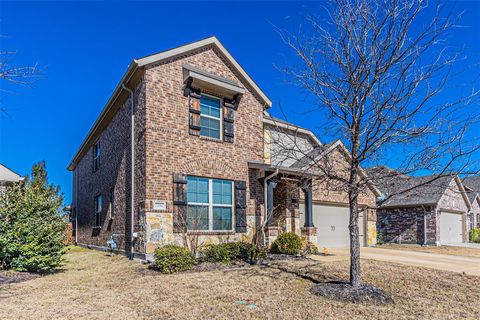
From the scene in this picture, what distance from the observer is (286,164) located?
1577 centimetres

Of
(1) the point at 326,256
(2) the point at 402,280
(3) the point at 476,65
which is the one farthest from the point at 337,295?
(1) the point at 326,256

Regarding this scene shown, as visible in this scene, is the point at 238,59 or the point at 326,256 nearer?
the point at 326,256

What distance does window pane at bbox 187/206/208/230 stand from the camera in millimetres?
11605

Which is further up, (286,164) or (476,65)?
(476,65)

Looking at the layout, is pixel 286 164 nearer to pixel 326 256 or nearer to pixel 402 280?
pixel 326 256

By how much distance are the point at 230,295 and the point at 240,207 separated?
6066 mm

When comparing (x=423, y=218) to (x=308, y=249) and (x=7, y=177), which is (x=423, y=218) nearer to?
(x=308, y=249)

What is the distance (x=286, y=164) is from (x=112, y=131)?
25.0 ft

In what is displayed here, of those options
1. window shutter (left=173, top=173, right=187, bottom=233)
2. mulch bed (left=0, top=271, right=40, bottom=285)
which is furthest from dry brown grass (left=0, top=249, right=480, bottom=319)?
window shutter (left=173, top=173, right=187, bottom=233)

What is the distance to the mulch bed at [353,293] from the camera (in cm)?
655

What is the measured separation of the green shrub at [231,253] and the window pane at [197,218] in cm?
86

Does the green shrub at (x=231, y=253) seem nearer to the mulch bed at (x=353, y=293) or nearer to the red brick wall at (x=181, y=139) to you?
the red brick wall at (x=181, y=139)

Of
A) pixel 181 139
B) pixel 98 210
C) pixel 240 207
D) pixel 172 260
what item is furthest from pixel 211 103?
pixel 98 210

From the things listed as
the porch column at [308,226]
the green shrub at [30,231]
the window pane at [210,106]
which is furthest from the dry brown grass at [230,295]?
the window pane at [210,106]
